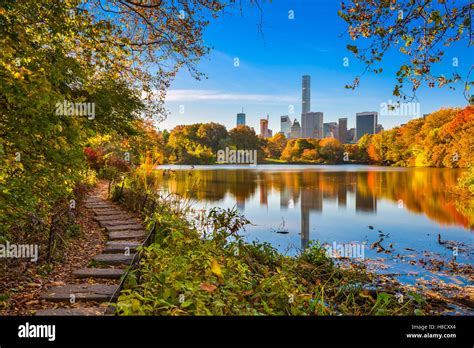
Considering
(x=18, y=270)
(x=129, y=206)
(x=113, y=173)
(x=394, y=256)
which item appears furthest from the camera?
(x=113, y=173)

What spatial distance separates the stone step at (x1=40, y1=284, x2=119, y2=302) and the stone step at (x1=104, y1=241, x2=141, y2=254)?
3.86 feet

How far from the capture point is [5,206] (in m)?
2.87

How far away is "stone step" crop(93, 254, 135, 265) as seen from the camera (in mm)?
4363

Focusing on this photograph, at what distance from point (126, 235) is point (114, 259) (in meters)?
1.10

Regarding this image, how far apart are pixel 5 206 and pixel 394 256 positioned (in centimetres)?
833

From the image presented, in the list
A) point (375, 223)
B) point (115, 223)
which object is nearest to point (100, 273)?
point (115, 223)

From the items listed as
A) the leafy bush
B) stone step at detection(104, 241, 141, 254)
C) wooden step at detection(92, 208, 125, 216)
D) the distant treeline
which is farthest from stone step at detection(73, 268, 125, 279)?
the distant treeline

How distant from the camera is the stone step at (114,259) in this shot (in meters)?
4.36

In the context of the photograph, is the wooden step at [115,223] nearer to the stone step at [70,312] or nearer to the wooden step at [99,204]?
the wooden step at [99,204]

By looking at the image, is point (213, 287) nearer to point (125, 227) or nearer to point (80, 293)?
point (80, 293)

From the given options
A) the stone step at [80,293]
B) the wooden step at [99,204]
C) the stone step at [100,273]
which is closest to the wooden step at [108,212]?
the wooden step at [99,204]
